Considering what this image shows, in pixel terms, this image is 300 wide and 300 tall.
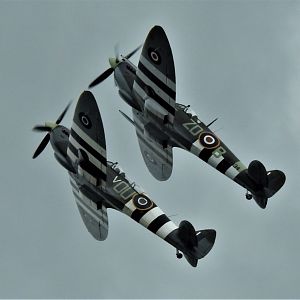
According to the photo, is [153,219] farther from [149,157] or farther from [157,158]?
[149,157]

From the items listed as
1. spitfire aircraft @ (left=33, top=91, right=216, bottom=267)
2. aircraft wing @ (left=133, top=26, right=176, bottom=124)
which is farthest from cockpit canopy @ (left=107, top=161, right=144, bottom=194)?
aircraft wing @ (left=133, top=26, right=176, bottom=124)

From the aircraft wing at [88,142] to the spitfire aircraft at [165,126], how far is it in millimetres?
4172

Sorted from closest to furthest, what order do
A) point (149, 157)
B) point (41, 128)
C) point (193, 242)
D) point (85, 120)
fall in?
point (193, 242), point (85, 120), point (149, 157), point (41, 128)

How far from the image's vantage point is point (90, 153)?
2800 inches

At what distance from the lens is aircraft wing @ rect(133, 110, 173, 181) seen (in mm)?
74625

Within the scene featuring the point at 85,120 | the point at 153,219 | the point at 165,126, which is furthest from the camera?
the point at 165,126

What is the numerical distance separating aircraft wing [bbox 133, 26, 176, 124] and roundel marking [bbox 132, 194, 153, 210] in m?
4.27

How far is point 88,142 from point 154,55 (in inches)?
218

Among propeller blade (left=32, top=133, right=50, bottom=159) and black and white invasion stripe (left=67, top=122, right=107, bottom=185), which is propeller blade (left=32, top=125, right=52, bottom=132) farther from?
black and white invasion stripe (left=67, top=122, right=107, bottom=185)

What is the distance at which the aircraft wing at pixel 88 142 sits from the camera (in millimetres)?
70250

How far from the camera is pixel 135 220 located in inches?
2867

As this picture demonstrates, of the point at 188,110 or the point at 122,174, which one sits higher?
the point at 188,110

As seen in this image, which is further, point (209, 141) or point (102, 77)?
point (102, 77)

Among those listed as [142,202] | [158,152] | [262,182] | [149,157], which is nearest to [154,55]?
[158,152]
